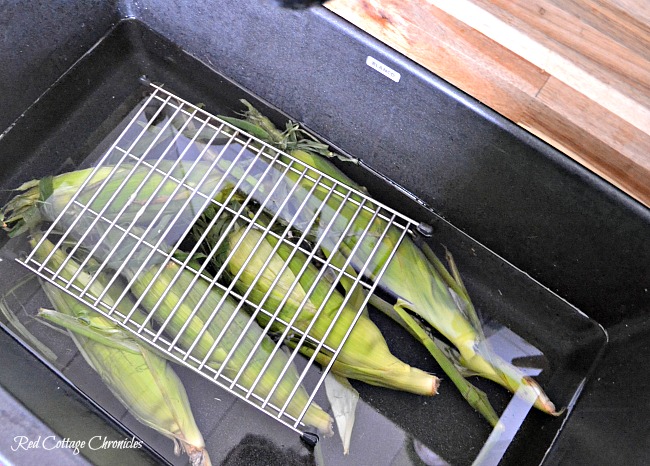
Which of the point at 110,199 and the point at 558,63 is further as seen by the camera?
the point at 110,199

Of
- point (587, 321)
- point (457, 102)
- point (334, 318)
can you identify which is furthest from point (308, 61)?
point (587, 321)

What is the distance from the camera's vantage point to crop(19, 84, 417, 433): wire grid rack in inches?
28.8

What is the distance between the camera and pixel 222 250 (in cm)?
79

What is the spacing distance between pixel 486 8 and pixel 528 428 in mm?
507

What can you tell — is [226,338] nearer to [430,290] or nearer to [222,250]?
[222,250]

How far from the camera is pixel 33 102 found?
0.90 m

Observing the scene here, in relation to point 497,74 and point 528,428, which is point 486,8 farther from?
point 528,428

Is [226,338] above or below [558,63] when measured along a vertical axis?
below

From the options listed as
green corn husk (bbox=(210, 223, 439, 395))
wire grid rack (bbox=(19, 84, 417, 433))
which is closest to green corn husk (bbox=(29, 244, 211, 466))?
wire grid rack (bbox=(19, 84, 417, 433))

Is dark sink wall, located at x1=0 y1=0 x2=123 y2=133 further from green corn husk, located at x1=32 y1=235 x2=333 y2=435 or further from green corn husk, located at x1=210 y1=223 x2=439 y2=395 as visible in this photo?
green corn husk, located at x1=210 y1=223 x2=439 y2=395

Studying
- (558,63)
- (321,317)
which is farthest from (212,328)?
(558,63)

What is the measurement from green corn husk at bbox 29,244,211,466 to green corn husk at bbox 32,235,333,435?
0.03 meters

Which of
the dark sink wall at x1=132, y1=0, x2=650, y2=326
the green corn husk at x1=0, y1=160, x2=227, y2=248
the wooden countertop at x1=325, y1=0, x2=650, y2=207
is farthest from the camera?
the green corn husk at x1=0, y1=160, x2=227, y2=248

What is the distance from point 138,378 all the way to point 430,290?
15.1 inches
